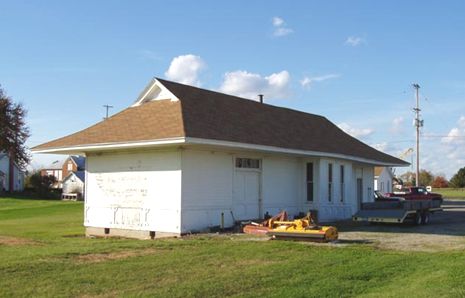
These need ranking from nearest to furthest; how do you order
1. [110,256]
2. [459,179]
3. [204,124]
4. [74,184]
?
[110,256] < [204,124] < [74,184] < [459,179]

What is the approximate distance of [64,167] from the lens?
12381 centimetres

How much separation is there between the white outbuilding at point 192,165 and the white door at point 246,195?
A: 40mm

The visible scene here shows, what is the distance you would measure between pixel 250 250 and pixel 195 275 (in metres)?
3.88

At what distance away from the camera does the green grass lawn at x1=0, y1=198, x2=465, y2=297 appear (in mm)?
9922

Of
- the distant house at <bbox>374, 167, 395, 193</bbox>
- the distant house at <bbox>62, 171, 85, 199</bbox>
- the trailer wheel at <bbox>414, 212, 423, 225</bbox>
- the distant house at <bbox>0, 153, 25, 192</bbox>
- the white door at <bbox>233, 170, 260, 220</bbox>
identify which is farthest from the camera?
the distant house at <bbox>0, 153, 25, 192</bbox>

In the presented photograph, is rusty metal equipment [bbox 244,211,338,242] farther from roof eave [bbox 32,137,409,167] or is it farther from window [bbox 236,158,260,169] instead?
window [bbox 236,158,260,169]

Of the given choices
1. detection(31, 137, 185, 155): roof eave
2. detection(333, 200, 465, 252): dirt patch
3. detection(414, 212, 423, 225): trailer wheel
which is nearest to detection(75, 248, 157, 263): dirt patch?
detection(31, 137, 185, 155): roof eave

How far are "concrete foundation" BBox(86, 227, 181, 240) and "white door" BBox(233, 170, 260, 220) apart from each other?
10.8 feet

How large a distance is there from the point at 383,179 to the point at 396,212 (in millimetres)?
48708

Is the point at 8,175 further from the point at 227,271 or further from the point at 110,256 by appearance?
the point at 227,271

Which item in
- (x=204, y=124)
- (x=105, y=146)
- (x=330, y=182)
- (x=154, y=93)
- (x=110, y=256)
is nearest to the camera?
(x=110, y=256)

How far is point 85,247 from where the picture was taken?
16.1 metres

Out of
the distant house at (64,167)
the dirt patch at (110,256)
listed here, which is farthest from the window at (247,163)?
the distant house at (64,167)

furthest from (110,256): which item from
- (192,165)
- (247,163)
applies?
(247,163)
